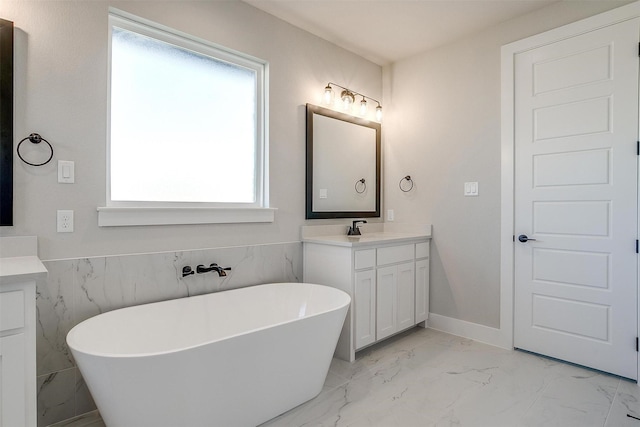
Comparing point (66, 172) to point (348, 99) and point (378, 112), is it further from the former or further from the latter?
point (378, 112)

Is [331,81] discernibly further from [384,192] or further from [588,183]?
[588,183]

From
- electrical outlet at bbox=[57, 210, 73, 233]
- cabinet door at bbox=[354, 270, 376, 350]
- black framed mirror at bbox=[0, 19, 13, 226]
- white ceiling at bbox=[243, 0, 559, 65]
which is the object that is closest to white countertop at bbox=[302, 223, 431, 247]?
cabinet door at bbox=[354, 270, 376, 350]

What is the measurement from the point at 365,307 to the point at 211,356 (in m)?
1.37

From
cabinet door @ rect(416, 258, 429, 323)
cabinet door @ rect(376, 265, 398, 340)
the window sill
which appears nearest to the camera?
the window sill

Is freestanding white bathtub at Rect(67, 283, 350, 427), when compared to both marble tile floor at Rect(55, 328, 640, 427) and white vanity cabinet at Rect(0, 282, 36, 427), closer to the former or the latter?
white vanity cabinet at Rect(0, 282, 36, 427)

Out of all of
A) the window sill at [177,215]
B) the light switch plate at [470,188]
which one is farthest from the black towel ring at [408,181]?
the window sill at [177,215]

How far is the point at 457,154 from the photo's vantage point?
303cm

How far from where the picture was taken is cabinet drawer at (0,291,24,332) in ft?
3.99

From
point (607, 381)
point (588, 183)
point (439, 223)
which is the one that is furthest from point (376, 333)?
point (588, 183)

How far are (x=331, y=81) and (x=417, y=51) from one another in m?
0.93

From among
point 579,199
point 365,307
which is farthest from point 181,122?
point 579,199

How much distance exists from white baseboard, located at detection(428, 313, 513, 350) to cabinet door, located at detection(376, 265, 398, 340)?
60 cm

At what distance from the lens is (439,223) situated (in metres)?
3.17

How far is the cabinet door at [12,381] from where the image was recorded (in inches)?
48.3
